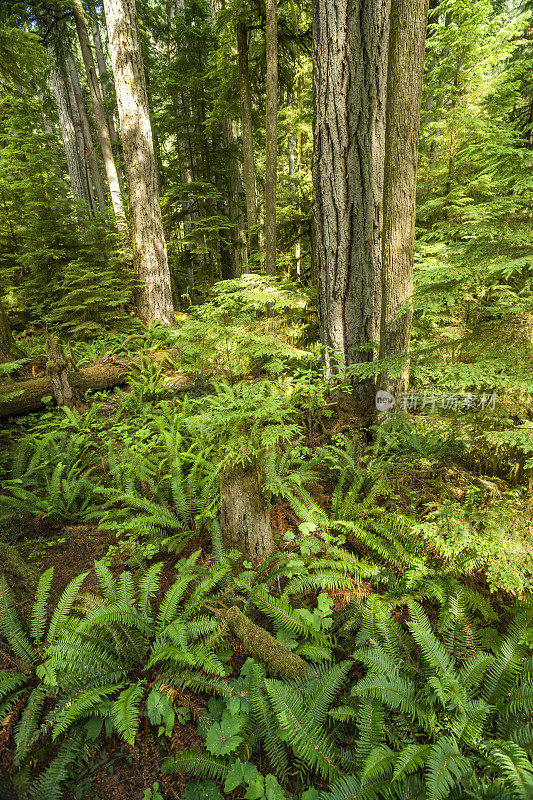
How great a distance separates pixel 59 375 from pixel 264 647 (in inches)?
185

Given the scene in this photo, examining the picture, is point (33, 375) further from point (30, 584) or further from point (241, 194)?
point (241, 194)

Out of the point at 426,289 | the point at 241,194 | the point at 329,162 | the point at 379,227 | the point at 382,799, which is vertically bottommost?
the point at 382,799

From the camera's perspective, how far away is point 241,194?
12.0 m

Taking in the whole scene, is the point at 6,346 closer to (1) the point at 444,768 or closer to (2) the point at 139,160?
(2) the point at 139,160

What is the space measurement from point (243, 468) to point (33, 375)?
499 centimetres

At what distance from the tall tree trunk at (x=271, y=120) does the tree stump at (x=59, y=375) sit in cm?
333

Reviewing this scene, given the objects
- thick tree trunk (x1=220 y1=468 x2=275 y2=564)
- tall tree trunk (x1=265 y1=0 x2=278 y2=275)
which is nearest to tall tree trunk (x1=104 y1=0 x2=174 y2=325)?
tall tree trunk (x1=265 y1=0 x2=278 y2=275)

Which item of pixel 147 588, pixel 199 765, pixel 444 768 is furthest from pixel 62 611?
pixel 444 768

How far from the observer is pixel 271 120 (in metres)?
5.59

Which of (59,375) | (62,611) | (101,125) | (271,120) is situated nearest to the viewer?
(62,611)

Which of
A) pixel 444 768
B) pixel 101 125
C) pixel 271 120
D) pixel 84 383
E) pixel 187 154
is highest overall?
pixel 101 125

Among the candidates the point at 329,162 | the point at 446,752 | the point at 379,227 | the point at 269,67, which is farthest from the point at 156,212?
the point at 446,752

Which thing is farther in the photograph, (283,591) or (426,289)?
(426,289)

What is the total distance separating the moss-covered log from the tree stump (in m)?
4.24
